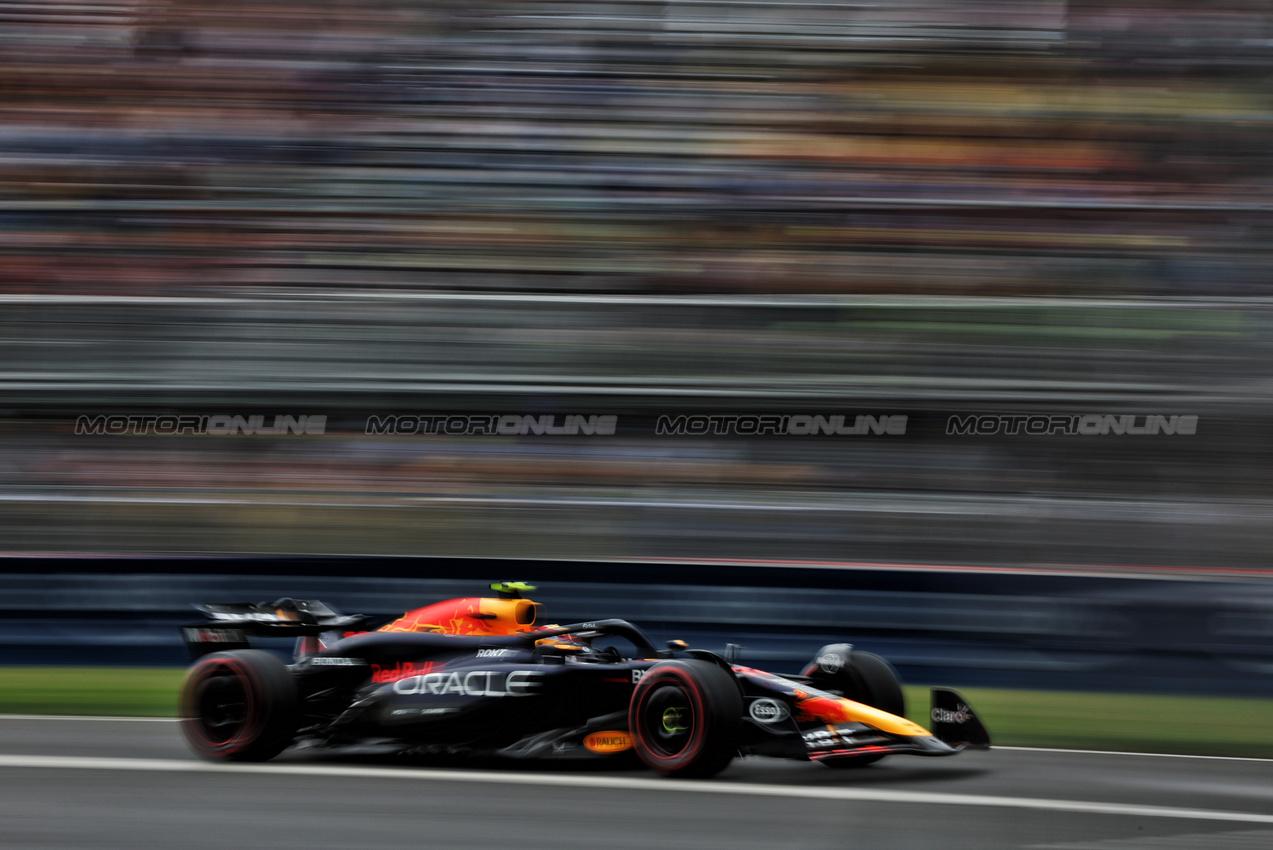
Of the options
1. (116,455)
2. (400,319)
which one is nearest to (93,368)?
(116,455)

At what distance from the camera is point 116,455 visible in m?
10.0

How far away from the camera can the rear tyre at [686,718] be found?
5.02 metres

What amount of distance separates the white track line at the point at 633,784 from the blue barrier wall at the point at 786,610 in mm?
1917

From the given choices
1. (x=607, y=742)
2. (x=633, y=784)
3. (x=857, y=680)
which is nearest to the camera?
(x=633, y=784)

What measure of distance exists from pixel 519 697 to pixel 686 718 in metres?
0.72

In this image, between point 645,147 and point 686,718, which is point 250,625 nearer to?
point 686,718

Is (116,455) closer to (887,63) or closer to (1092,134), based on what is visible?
(887,63)

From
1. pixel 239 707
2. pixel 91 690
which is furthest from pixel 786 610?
pixel 91 690

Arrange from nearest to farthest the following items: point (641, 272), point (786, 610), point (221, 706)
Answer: point (221, 706) → point (786, 610) → point (641, 272)

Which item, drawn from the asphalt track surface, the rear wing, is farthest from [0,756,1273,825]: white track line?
the rear wing

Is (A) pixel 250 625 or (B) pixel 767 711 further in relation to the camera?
(A) pixel 250 625

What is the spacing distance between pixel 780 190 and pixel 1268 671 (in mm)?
5628

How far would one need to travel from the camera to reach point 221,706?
587 centimetres

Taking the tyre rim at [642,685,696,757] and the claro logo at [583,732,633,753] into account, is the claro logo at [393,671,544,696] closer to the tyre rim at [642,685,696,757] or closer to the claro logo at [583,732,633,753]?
the claro logo at [583,732,633,753]
